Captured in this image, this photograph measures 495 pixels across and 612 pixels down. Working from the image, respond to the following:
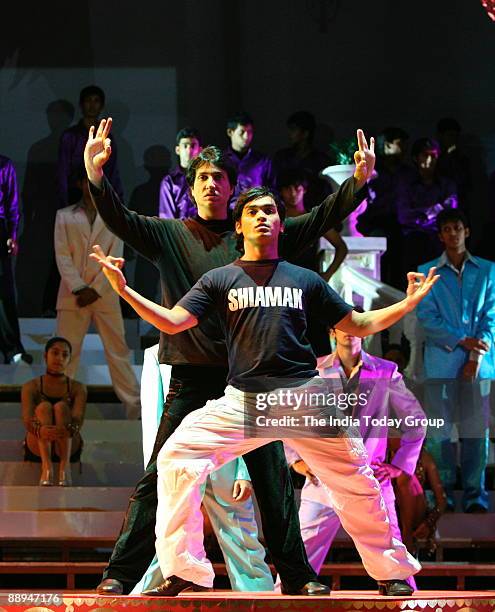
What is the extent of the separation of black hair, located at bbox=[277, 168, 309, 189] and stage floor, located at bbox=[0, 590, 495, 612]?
434 cm

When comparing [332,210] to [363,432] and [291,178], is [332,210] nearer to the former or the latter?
[363,432]

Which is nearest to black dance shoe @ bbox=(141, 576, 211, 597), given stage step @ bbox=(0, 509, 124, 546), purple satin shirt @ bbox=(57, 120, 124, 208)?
stage step @ bbox=(0, 509, 124, 546)

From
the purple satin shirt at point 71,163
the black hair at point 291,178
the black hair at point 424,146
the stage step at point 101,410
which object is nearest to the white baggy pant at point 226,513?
the black hair at point 291,178

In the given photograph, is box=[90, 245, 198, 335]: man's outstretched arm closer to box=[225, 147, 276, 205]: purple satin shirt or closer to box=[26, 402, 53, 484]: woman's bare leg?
box=[26, 402, 53, 484]: woman's bare leg

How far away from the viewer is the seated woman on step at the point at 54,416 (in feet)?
25.3

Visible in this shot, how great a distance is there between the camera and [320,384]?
4.76 meters

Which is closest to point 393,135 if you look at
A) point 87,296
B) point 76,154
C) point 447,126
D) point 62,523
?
point 447,126

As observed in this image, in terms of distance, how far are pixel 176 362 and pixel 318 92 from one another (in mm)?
6843

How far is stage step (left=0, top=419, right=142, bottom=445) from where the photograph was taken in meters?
8.55

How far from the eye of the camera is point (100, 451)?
8.42 meters

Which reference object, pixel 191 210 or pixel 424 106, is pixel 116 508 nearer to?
pixel 191 210

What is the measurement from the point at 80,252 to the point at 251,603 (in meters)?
4.87

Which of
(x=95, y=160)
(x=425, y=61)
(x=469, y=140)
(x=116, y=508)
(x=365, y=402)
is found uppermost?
(x=425, y=61)

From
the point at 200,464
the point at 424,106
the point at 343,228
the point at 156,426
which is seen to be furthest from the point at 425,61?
the point at 200,464
